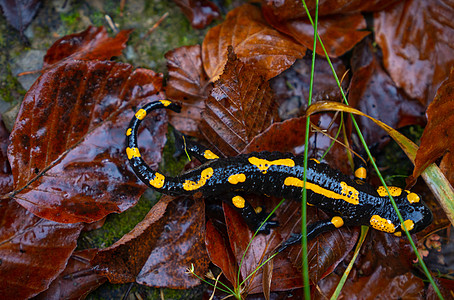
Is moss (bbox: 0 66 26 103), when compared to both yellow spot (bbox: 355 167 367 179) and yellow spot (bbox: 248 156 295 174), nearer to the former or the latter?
yellow spot (bbox: 248 156 295 174)

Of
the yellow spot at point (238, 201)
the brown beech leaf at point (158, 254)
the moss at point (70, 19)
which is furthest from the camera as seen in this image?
the moss at point (70, 19)

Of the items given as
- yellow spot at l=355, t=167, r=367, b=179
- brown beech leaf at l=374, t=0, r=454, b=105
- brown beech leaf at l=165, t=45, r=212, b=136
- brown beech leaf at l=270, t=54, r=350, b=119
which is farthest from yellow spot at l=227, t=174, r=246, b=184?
brown beech leaf at l=374, t=0, r=454, b=105

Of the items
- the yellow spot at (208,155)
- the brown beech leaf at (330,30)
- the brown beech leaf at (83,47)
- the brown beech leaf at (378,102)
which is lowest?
the yellow spot at (208,155)

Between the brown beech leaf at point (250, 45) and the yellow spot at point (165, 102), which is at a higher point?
the brown beech leaf at point (250, 45)

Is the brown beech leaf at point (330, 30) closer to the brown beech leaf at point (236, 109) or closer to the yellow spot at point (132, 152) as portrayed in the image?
the brown beech leaf at point (236, 109)

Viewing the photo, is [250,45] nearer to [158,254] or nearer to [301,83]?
[301,83]

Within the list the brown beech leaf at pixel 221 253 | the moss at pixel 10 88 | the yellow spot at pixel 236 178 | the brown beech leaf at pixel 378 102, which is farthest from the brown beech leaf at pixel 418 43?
the moss at pixel 10 88

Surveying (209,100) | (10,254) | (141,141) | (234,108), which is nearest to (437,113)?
(234,108)

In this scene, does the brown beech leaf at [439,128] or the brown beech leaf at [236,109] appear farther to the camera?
the brown beech leaf at [236,109]

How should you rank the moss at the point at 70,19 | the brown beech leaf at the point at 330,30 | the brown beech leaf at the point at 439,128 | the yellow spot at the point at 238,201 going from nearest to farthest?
1. the brown beech leaf at the point at 439,128
2. the yellow spot at the point at 238,201
3. the brown beech leaf at the point at 330,30
4. the moss at the point at 70,19
